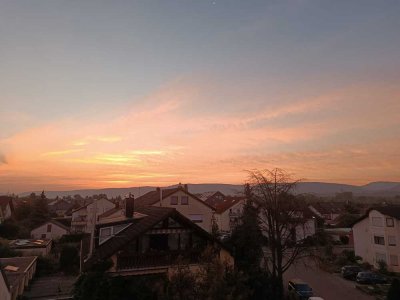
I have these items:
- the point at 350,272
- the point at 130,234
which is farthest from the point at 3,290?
the point at 350,272

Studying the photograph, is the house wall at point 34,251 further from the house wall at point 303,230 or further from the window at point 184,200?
the house wall at point 303,230

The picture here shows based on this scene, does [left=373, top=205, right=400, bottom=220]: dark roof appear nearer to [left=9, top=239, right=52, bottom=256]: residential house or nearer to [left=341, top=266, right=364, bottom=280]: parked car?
[left=341, top=266, right=364, bottom=280]: parked car

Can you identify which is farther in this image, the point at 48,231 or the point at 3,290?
the point at 48,231

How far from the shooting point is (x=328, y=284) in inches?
1444

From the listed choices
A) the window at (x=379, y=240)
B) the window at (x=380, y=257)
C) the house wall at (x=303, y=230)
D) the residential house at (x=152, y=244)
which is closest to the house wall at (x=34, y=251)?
the residential house at (x=152, y=244)

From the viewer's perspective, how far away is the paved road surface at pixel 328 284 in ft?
106

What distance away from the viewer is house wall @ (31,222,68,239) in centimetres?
6994

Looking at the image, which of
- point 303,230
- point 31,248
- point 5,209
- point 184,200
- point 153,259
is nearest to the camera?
point 153,259

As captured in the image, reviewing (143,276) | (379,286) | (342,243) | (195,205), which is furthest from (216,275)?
(342,243)

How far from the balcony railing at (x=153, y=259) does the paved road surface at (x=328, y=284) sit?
11.9 metres

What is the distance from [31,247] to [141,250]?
122 ft

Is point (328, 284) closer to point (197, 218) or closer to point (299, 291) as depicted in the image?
point (299, 291)

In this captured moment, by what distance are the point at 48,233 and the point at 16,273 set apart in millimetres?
40915

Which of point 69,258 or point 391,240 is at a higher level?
point 391,240
